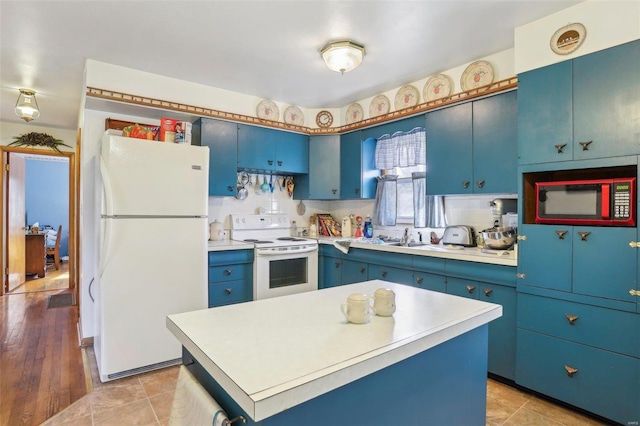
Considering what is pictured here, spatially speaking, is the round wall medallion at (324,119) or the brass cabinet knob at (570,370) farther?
the round wall medallion at (324,119)

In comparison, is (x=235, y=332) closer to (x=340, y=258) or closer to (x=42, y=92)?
(x=340, y=258)

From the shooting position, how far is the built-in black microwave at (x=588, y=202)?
74.4 inches

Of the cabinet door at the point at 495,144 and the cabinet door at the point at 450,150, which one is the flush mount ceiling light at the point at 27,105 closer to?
the cabinet door at the point at 450,150

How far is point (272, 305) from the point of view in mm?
1391

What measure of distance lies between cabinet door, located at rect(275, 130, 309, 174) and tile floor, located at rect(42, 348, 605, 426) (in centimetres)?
230

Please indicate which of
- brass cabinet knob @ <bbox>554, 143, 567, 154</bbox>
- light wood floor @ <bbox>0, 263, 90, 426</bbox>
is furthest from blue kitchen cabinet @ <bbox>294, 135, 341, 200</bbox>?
light wood floor @ <bbox>0, 263, 90, 426</bbox>

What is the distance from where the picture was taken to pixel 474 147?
2727 millimetres

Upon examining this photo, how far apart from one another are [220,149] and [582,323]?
10.3 ft

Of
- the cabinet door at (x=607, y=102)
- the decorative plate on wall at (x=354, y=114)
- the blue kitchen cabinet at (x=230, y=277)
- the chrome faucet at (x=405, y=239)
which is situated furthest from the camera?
the decorative plate on wall at (x=354, y=114)

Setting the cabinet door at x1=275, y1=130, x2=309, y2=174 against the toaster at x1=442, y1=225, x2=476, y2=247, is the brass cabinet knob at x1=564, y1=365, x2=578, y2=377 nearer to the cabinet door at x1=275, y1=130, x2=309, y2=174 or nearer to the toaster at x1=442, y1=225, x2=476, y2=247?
the toaster at x1=442, y1=225, x2=476, y2=247

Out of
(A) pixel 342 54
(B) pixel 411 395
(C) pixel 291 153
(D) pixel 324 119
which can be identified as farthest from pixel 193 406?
(D) pixel 324 119

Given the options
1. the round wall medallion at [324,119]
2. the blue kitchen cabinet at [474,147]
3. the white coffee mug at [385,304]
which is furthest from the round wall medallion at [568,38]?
the round wall medallion at [324,119]

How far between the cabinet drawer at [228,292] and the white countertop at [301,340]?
181 centimetres

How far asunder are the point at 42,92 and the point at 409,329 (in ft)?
14.4
